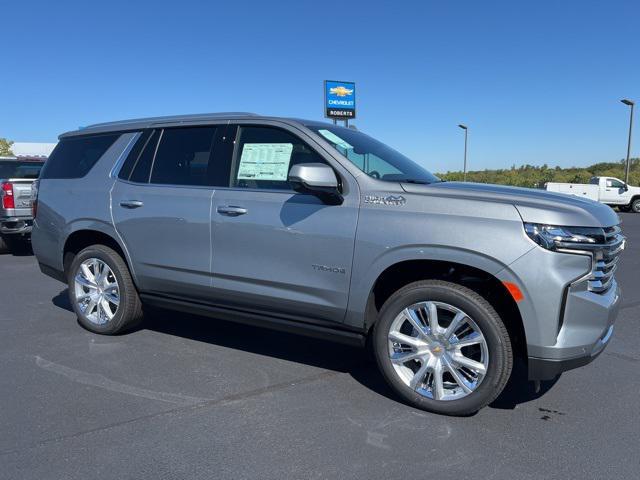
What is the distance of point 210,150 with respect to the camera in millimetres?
4434

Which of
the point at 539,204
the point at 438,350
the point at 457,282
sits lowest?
the point at 438,350

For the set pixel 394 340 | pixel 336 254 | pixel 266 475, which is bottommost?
pixel 266 475

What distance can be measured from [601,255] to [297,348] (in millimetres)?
2627

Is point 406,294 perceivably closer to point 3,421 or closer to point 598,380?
point 598,380

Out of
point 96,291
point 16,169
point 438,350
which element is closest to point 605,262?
point 438,350

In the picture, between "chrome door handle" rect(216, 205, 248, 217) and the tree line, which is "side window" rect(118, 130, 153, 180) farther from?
the tree line

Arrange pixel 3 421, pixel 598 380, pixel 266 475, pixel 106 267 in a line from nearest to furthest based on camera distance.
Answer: pixel 266 475
pixel 3 421
pixel 598 380
pixel 106 267

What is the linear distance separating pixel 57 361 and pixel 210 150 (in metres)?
2.12

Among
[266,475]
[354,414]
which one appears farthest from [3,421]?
[354,414]

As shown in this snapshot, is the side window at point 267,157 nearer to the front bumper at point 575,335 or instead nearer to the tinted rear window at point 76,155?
the tinted rear window at point 76,155

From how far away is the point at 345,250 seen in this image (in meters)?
3.66

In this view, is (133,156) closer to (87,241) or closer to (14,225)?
(87,241)

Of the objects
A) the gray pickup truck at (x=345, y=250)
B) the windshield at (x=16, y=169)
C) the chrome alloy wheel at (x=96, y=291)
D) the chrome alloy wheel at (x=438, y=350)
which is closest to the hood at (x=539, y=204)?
the gray pickup truck at (x=345, y=250)

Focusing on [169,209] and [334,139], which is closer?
[334,139]
